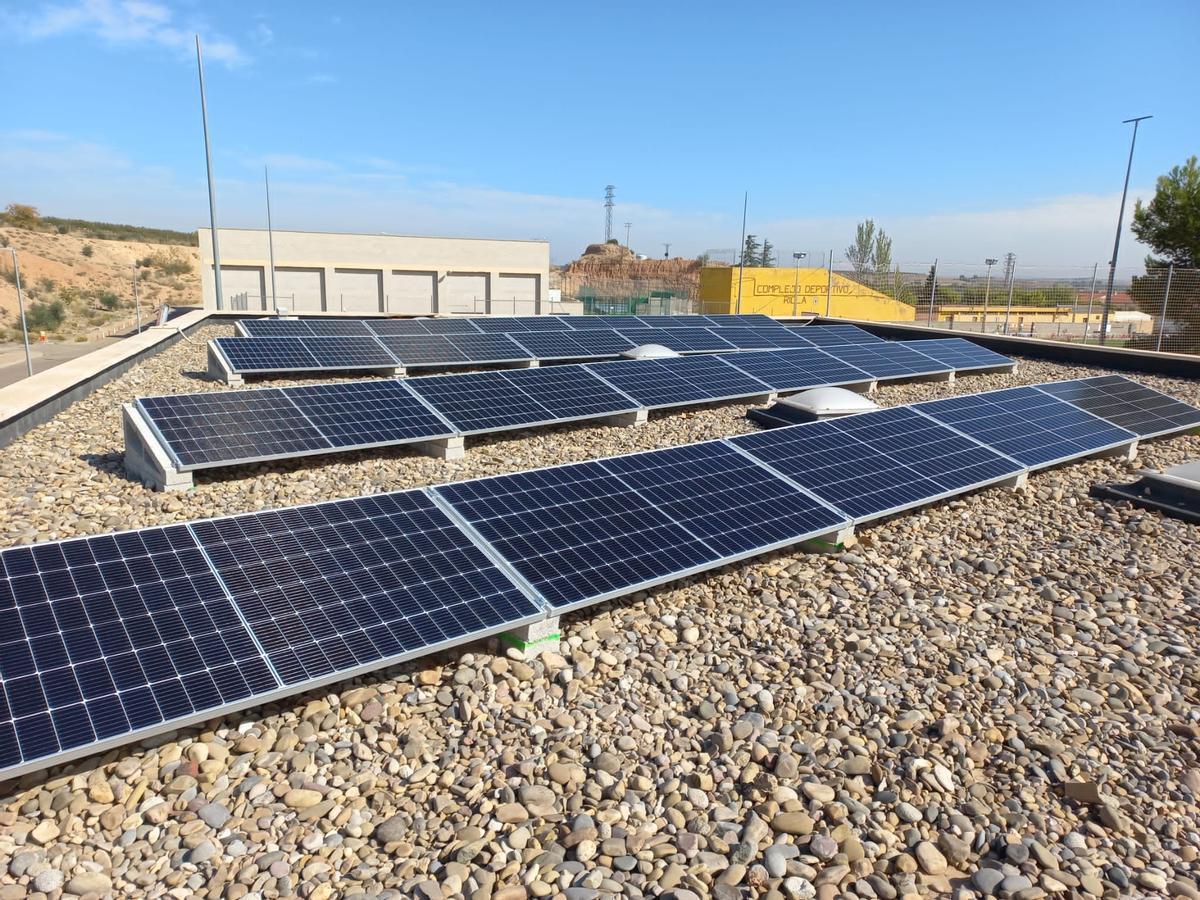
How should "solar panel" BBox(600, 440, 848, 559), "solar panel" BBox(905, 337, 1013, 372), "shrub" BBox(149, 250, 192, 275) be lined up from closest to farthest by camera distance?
"solar panel" BBox(600, 440, 848, 559) → "solar panel" BBox(905, 337, 1013, 372) → "shrub" BBox(149, 250, 192, 275)

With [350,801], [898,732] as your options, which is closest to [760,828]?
[898,732]

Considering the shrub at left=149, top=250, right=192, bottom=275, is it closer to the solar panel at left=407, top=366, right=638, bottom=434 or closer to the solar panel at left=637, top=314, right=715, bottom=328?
the solar panel at left=637, top=314, right=715, bottom=328

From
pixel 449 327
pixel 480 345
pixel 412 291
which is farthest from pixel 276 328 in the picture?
pixel 412 291

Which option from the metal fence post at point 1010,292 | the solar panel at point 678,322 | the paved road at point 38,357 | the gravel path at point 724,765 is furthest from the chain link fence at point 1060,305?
the paved road at point 38,357

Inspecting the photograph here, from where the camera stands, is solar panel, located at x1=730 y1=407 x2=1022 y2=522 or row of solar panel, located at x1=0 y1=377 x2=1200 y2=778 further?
solar panel, located at x1=730 y1=407 x2=1022 y2=522

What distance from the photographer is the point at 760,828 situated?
4.78m

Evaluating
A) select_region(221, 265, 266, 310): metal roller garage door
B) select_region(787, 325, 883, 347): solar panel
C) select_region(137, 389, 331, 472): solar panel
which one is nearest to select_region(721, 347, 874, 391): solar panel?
select_region(787, 325, 883, 347): solar panel

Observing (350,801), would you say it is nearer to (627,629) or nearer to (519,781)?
(519,781)

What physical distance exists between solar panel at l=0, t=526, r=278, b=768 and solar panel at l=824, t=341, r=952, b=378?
16.8 meters

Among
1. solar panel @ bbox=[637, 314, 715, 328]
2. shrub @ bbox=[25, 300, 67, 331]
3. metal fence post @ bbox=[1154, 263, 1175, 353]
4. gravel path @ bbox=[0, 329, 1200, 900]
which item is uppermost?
metal fence post @ bbox=[1154, 263, 1175, 353]

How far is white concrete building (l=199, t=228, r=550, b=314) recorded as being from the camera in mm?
49844

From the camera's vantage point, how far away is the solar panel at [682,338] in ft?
77.8

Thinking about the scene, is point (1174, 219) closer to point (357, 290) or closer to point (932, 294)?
point (932, 294)

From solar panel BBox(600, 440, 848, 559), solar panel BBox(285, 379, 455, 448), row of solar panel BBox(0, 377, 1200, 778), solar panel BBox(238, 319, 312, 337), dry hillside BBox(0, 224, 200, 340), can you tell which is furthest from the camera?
dry hillside BBox(0, 224, 200, 340)
